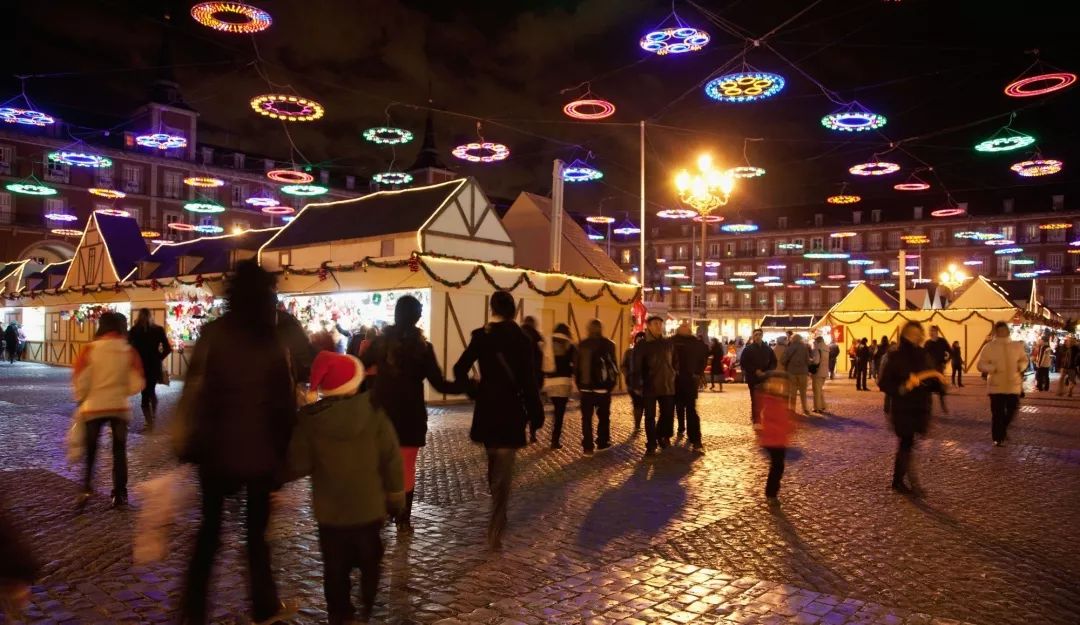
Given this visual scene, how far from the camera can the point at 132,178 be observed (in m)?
59.0

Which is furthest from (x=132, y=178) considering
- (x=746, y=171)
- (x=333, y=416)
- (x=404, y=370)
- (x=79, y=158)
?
(x=333, y=416)

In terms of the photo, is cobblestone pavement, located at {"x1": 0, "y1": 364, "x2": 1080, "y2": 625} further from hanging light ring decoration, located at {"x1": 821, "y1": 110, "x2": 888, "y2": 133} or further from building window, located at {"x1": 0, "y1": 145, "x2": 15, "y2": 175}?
building window, located at {"x1": 0, "y1": 145, "x2": 15, "y2": 175}

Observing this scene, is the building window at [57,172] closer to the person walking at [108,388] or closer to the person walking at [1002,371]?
the person walking at [108,388]

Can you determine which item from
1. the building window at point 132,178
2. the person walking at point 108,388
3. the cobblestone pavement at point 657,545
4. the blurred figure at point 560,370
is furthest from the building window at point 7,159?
the person walking at point 108,388

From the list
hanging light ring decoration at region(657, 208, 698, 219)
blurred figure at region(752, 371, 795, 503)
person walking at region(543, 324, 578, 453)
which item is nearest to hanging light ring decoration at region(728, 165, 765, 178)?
hanging light ring decoration at region(657, 208, 698, 219)

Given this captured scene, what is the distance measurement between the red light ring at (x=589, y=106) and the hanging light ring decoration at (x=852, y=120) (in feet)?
13.4

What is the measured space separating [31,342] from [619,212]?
60.2m

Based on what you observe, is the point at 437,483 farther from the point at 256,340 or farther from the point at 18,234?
the point at 18,234

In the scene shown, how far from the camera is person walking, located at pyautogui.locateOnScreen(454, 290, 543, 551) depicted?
5.61m

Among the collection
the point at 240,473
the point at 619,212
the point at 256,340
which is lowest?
the point at 240,473

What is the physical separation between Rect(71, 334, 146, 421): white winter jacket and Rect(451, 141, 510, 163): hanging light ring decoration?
13.3 meters

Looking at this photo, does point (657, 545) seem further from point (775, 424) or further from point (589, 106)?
point (589, 106)

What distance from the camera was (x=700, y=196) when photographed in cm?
2138

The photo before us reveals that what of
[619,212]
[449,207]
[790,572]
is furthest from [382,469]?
[619,212]
